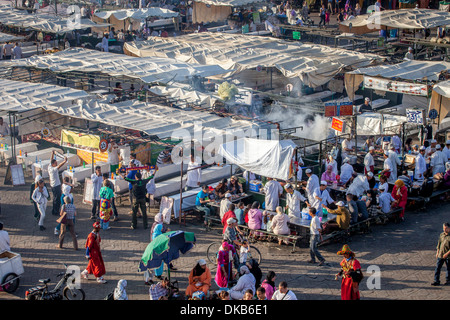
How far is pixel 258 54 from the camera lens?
2912 cm

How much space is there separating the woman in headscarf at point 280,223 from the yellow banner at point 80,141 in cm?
670

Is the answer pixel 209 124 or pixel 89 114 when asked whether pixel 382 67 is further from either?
pixel 89 114

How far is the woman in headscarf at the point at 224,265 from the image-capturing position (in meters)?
13.9

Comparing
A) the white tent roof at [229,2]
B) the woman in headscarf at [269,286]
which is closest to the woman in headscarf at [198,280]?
the woman in headscarf at [269,286]

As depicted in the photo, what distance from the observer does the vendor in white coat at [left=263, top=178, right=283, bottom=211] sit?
17656 mm

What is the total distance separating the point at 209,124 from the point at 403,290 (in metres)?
8.45

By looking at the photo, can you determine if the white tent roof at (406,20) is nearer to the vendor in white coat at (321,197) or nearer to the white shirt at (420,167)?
the white shirt at (420,167)

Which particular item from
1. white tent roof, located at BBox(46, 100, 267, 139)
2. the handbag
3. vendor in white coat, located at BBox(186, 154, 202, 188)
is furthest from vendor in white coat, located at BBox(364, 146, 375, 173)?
the handbag

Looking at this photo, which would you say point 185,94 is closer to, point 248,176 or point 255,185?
point 248,176

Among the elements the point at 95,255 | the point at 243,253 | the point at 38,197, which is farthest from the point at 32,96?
the point at 243,253

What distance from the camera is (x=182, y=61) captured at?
29.2 m

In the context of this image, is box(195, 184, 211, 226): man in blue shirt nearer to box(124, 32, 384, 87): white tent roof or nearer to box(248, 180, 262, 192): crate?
box(248, 180, 262, 192): crate

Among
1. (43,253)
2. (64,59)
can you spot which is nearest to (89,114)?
(43,253)

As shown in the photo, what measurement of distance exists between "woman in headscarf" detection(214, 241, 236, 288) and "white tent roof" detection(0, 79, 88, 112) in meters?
10.4
